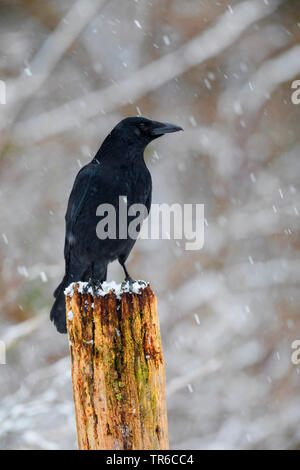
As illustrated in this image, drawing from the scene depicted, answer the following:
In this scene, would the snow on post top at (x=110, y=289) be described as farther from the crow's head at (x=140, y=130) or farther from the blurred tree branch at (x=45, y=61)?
the blurred tree branch at (x=45, y=61)

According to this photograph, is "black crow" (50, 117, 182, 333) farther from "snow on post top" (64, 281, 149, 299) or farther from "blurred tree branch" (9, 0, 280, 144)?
"blurred tree branch" (9, 0, 280, 144)

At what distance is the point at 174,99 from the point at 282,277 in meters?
3.75

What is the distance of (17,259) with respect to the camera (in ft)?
27.2

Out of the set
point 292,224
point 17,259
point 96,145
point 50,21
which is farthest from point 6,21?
point 292,224

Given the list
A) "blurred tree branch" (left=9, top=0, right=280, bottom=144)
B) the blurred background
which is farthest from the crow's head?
"blurred tree branch" (left=9, top=0, right=280, bottom=144)

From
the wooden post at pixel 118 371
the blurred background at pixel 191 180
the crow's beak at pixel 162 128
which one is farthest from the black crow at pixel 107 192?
the blurred background at pixel 191 180

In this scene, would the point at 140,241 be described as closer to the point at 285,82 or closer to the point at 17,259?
the point at 17,259

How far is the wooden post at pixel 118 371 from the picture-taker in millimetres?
2434

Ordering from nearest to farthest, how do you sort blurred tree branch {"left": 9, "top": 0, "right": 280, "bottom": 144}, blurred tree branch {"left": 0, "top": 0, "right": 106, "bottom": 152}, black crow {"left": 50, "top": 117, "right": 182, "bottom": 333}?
1. black crow {"left": 50, "top": 117, "right": 182, "bottom": 333}
2. blurred tree branch {"left": 0, "top": 0, "right": 106, "bottom": 152}
3. blurred tree branch {"left": 9, "top": 0, "right": 280, "bottom": 144}

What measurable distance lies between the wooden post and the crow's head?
1675mm

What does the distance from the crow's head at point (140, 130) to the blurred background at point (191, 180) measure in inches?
149

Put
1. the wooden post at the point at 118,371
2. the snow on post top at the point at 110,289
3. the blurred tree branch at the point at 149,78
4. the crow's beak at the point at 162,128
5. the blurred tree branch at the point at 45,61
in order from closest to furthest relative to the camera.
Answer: the wooden post at the point at 118,371 → the snow on post top at the point at 110,289 → the crow's beak at the point at 162,128 → the blurred tree branch at the point at 45,61 → the blurred tree branch at the point at 149,78

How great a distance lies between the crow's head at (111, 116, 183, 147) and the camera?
161 inches

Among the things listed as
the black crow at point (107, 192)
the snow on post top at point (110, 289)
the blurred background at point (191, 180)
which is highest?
the blurred background at point (191, 180)
